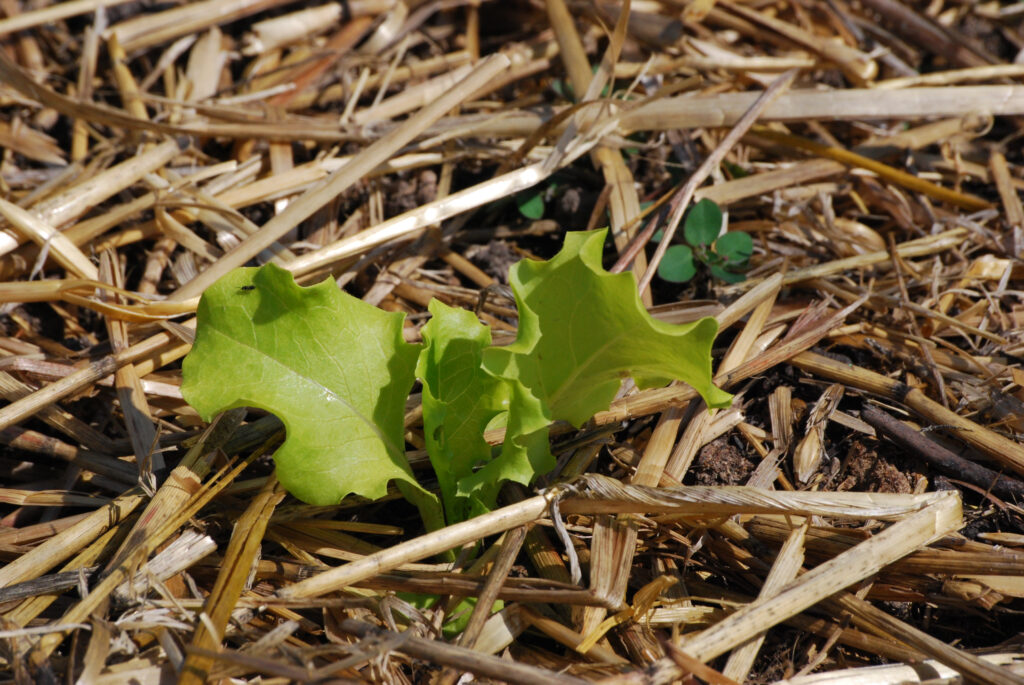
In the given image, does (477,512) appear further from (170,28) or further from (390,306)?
(170,28)

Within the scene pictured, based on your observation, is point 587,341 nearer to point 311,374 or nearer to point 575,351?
point 575,351

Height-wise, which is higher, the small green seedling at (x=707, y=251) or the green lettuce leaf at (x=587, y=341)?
the green lettuce leaf at (x=587, y=341)

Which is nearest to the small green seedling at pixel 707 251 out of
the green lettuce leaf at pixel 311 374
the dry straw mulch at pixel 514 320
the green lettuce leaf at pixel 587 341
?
the dry straw mulch at pixel 514 320

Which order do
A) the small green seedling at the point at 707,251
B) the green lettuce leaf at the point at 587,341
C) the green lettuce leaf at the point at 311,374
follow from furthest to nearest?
the small green seedling at the point at 707,251, the green lettuce leaf at the point at 311,374, the green lettuce leaf at the point at 587,341

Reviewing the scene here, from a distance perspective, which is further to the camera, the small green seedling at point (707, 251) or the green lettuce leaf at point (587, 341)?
the small green seedling at point (707, 251)

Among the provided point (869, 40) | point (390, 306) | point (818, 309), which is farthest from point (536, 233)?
point (869, 40)

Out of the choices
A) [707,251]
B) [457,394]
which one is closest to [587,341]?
[457,394]

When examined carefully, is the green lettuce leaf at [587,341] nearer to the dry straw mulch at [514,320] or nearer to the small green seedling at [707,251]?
the dry straw mulch at [514,320]
